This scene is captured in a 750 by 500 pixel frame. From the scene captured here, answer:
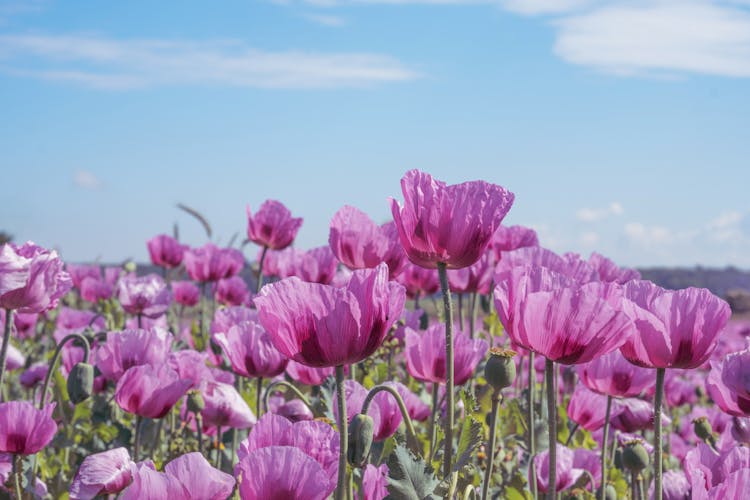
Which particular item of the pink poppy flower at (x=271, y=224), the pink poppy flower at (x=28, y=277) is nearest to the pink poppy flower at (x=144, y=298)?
the pink poppy flower at (x=271, y=224)

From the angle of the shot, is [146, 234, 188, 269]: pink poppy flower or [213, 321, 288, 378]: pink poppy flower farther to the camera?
[146, 234, 188, 269]: pink poppy flower

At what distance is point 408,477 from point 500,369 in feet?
1.16

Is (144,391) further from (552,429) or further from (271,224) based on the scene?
(271,224)

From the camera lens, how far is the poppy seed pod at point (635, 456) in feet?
7.22

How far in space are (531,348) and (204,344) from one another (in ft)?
10.5

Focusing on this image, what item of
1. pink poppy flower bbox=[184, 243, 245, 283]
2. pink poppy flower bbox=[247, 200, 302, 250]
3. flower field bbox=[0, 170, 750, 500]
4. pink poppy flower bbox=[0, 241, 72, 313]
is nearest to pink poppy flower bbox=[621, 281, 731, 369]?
flower field bbox=[0, 170, 750, 500]

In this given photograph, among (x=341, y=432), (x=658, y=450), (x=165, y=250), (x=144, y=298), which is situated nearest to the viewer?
(x=341, y=432)

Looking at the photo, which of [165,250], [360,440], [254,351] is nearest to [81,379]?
[254,351]

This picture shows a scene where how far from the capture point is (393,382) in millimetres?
2252

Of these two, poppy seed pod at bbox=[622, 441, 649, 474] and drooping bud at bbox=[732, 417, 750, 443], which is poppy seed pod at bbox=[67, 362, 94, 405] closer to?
poppy seed pod at bbox=[622, 441, 649, 474]

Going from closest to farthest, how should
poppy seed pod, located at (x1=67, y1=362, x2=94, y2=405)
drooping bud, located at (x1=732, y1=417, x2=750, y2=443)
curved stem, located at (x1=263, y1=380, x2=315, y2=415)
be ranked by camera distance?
curved stem, located at (x1=263, y1=380, x2=315, y2=415), drooping bud, located at (x1=732, y1=417, x2=750, y2=443), poppy seed pod, located at (x1=67, y1=362, x2=94, y2=405)

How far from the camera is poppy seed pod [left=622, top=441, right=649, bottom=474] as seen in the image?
7.22 feet

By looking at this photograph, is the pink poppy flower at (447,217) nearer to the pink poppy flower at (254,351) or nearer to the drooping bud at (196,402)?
the pink poppy flower at (254,351)

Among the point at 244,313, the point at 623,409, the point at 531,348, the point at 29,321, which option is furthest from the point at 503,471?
the point at 29,321
